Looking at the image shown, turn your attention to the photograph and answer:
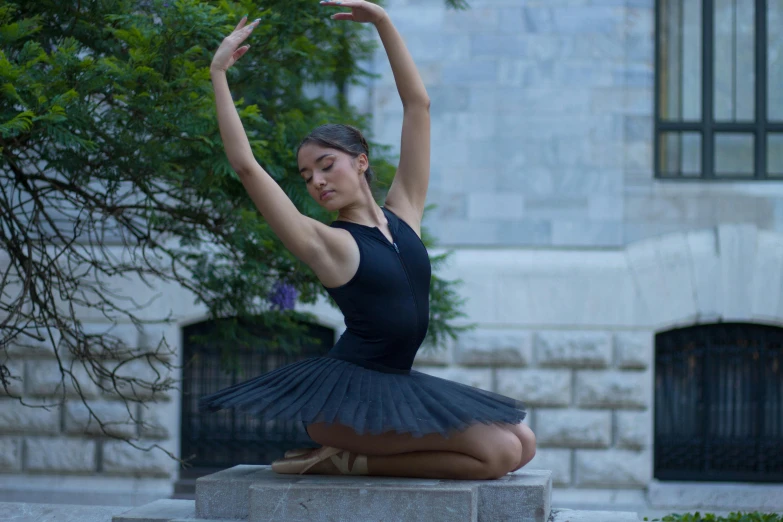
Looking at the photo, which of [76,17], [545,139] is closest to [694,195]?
[545,139]

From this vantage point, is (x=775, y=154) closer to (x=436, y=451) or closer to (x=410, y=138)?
(x=410, y=138)

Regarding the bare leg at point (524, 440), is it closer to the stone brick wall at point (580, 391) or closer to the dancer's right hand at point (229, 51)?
the dancer's right hand at point (229, 51)

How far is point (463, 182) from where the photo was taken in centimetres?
1105

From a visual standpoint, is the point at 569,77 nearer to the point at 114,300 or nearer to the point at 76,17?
the point at 114,300

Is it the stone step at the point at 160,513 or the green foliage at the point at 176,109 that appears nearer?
the stone step at the point at 160,513

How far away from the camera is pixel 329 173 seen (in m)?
4.18

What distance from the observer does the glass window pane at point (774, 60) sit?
11.5 metres

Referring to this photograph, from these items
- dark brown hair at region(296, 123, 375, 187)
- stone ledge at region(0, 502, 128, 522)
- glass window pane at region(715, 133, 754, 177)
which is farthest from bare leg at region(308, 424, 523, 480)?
glass window pane at region(715, 133, 754, 177)

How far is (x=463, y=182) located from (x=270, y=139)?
174 inches

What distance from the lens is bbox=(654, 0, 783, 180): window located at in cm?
1141

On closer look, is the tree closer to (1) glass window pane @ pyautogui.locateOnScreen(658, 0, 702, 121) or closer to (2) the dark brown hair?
(2) the dark brown hair

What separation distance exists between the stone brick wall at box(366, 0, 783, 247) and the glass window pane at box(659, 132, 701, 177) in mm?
380

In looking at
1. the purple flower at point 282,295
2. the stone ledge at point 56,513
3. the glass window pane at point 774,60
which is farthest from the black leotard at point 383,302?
the glass window pane at point 774,60

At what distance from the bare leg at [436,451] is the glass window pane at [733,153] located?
7.94m
